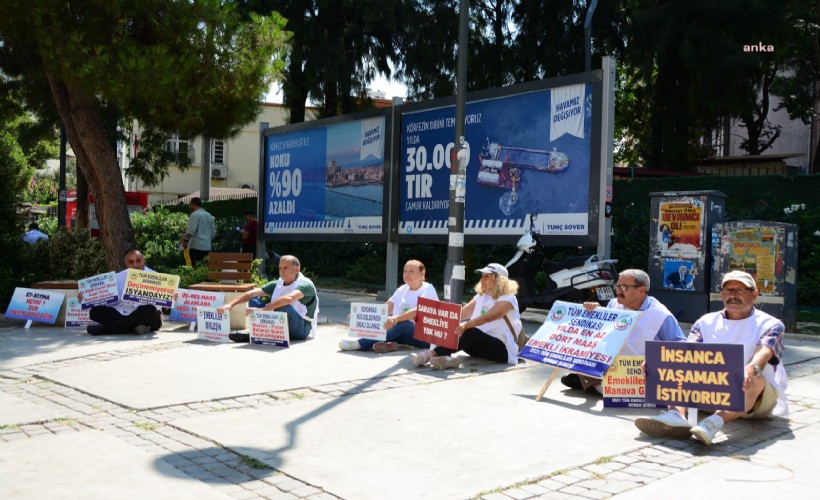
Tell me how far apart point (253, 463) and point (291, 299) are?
4866mm

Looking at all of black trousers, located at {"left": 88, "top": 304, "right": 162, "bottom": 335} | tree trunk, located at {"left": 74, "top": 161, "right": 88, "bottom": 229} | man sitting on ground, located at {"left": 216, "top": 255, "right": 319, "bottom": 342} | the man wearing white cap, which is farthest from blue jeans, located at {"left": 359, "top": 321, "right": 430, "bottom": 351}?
tree trunk, located at {"left": 74, "top": 161, "right": 88, "bottom": 229}

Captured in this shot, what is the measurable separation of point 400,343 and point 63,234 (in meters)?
7.84

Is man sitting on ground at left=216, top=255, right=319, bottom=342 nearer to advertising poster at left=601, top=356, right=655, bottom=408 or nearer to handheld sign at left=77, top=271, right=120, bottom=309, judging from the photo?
handheld sign at left=77, top=271, right=120, bottom=309

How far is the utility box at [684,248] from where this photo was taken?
458 inches

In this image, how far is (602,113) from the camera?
1186cm

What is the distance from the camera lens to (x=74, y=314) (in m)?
11.8

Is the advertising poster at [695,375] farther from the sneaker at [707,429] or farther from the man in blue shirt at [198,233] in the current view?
the man in blue shirt at [198,233]

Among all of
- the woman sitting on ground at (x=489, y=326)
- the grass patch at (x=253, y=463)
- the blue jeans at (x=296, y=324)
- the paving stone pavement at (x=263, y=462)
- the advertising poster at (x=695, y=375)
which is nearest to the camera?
the paving stone pavement at (x=263, y=462)

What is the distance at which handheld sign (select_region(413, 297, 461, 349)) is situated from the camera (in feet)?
28.1

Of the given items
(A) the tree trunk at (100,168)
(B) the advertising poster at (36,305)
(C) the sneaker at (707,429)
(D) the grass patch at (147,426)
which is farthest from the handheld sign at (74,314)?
(C) the sneaker at (707,429)

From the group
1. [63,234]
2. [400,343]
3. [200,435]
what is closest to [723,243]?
[400,343]

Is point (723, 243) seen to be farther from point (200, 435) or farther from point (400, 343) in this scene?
point (200, 435)

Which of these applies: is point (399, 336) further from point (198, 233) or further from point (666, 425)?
point (198, 233)

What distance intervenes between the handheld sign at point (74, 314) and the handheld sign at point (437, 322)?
5107mm
